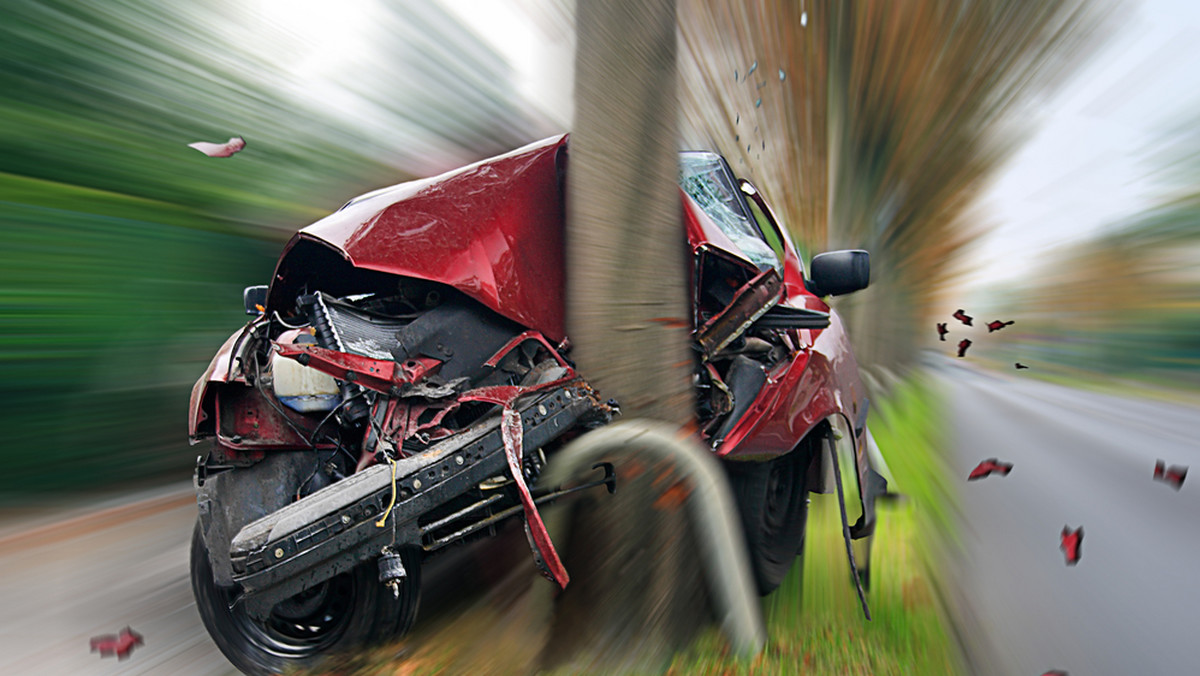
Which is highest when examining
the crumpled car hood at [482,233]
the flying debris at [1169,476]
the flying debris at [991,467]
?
the crumpled car hood at [482,233]

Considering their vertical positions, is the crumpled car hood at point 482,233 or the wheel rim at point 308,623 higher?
the crumpled car hood at point 482,233

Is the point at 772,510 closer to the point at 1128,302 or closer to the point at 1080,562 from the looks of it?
the point at 1080,562

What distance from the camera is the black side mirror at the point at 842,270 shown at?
3.51 meters

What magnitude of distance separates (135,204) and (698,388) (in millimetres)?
4890

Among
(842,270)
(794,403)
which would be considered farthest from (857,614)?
(842,270)

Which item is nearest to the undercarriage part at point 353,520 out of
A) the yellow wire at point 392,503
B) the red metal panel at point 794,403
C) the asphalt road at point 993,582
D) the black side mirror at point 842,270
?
the yellow wire at point 392,503

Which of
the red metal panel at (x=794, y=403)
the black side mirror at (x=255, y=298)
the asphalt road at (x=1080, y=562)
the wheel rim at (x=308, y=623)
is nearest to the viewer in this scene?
the wheel rim at (x=308, y=623)

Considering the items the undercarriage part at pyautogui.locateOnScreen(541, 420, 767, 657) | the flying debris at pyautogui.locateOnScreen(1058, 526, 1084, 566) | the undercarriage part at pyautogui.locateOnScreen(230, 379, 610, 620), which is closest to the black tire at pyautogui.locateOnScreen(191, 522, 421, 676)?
the undercarriage part at pyautogui.locateOnScreen(230, 379, 610, 620)

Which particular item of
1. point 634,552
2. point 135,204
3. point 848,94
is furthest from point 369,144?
point 848,94

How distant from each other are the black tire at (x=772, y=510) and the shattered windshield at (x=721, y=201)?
944 mm

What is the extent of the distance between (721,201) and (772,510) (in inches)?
62.4

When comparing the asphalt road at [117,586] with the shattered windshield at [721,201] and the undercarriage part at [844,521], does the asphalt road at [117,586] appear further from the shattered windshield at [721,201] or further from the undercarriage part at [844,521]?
the shattered windshield at [721,201]

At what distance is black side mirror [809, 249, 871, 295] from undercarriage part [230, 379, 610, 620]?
1980 millimetres

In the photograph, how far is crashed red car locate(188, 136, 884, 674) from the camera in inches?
82.0
